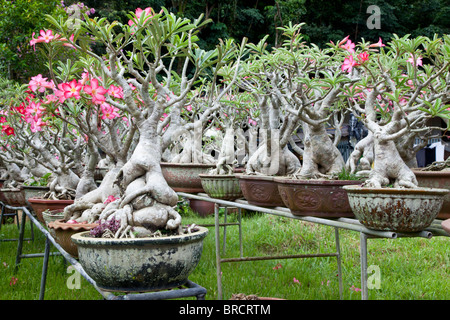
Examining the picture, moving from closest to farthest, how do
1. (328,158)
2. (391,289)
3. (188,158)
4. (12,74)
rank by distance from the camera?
(328,158) → (391,289) → (188,158) → (12,74)

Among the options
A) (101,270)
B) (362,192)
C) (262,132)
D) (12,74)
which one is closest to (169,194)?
(101,270)

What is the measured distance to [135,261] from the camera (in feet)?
4.36

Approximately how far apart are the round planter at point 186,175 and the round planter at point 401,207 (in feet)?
6.60

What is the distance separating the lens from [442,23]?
10.6 m

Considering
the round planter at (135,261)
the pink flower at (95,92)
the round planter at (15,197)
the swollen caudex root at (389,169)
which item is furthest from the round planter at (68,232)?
the round planter at (15,197)

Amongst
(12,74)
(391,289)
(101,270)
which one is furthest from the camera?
(12,74)

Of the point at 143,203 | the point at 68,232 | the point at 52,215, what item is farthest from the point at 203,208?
the point at 143,203

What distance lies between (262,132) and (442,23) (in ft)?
32.6

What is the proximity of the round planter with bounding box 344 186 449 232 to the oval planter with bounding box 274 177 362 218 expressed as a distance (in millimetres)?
Result: 348

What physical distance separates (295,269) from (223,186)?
1.34 meters

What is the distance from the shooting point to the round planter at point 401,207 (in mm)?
1396

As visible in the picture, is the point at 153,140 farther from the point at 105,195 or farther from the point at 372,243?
the point at 372,243

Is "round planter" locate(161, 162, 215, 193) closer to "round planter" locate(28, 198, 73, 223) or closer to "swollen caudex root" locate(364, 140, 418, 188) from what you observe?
"round planter" locate(28, 198, 73, 223)

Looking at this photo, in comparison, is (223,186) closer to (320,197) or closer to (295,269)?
(320,197)
